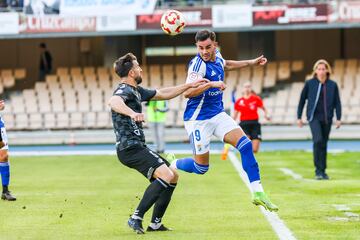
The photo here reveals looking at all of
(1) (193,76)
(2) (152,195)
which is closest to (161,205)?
(2) (152,195)

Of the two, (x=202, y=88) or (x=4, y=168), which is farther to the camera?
(x=4, y=168)

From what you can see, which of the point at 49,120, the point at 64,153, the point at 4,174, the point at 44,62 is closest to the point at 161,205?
the point at 4,174

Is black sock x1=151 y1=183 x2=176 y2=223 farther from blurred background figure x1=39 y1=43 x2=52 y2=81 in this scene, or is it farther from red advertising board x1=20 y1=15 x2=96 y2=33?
blurred background figure x1=39 y1=43 x2=52 y2=81

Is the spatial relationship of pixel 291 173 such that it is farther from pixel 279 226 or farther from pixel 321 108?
pixel 279 226

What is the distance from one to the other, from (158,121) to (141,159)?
17.1 meters

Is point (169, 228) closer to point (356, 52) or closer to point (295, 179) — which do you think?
point (295, 179)

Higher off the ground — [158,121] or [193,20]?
[193,20]

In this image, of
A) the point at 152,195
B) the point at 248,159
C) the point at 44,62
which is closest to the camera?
the point at 152,195

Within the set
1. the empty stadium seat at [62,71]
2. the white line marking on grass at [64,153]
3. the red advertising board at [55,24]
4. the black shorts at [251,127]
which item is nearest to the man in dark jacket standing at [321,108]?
the black shorts at [251,127]

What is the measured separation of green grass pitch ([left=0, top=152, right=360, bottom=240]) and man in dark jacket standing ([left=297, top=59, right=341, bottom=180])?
0.50 m

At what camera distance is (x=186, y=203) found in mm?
14070

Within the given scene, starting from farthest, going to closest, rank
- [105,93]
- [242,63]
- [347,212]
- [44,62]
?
[44,62], [105,93], [242,63], [347,212]

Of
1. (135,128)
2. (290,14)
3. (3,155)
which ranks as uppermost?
(135,128)

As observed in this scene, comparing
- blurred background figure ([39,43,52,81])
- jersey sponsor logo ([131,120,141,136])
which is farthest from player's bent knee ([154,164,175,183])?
blurred background figure ([39,43,52,81])
